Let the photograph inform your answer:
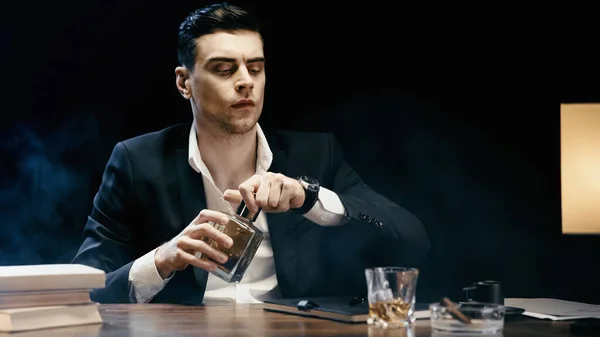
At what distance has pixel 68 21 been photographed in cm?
303

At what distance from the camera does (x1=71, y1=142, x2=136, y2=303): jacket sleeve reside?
258cm

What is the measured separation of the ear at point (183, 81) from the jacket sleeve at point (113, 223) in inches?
12.5

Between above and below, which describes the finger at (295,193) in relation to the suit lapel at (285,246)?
above

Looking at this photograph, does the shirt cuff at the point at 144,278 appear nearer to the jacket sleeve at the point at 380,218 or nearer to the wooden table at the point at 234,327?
the wooden table at the point at 234,327

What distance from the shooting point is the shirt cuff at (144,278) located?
7.61ft

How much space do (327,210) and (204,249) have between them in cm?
57

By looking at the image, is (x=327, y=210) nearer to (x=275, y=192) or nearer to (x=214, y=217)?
(x=275, y=192)

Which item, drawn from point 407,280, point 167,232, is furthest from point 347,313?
point 167,232

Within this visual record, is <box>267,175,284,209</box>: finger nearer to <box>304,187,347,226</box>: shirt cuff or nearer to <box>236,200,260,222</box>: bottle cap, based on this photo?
<box>236,200,260,222</box>: bottle cap

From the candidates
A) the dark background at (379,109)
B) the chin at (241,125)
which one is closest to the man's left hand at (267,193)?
the chin at (241,125)

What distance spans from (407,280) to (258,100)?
1.25m

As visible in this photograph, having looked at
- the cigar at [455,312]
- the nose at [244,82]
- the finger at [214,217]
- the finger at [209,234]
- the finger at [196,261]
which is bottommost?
the cigar at [455,312]

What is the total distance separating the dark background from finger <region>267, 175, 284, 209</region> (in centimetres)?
94

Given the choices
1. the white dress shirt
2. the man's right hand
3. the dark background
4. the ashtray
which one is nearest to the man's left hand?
the man's right hand
